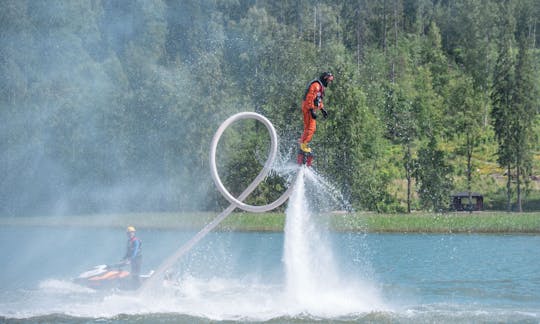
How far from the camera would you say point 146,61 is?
57156mm

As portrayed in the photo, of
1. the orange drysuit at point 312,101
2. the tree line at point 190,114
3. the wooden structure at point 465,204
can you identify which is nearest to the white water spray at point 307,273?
the orange drysuit at point 312,101

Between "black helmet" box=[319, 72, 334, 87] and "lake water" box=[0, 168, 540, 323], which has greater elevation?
"black helmet" box=[319, 72, 334, 87]

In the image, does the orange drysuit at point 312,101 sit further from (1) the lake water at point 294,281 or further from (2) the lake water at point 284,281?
(2) the lake water at point 284,281

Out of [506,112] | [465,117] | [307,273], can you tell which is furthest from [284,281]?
[465,117]

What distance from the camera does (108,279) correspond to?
27.5 meters

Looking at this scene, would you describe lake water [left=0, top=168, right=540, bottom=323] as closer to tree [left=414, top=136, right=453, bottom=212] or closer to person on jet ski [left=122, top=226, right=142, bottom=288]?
person on jet ski [left=122, top=226, right=142, bottom=288]

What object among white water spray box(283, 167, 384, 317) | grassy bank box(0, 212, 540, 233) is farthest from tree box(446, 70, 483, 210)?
white water spray box(283, 167, 384, 317)

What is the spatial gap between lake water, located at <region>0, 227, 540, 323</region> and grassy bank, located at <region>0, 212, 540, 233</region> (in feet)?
7.66

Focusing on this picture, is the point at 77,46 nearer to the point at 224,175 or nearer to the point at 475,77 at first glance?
the point at 224,175

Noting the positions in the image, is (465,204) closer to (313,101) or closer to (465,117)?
(465,117)

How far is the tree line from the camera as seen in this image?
5197 centimetres

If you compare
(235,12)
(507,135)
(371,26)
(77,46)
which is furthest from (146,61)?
(371,26)

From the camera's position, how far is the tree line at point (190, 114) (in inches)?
2046

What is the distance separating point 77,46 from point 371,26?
57613 mm
